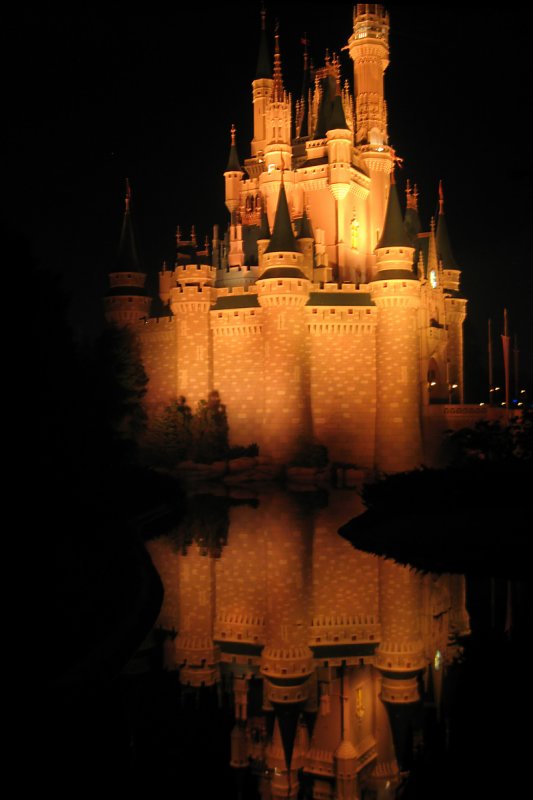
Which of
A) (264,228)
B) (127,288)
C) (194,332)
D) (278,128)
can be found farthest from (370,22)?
(194,332)

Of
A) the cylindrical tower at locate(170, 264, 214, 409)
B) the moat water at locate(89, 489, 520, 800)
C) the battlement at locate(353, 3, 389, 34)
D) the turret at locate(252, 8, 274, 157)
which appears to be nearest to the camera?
the moat water at locate(89, 489, 520, 800)

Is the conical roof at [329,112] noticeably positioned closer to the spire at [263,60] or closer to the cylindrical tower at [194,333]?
the spire at [263,60]

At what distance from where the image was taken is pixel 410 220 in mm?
50469

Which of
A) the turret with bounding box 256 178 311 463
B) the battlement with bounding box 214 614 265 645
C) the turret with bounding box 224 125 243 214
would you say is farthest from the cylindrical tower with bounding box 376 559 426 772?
the turret with bounding box 224 125 243 214

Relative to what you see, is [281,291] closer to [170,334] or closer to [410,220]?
[170,334]

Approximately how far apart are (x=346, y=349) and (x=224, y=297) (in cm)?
540

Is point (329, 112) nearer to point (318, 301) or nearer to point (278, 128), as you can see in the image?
point (278, 128)

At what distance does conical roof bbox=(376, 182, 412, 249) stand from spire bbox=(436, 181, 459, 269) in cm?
1030

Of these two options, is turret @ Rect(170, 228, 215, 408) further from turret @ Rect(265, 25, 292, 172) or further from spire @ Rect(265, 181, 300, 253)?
turret @ Rect(265, 25, 292, 172)


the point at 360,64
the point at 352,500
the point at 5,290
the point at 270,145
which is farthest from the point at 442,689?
the point at 360,64

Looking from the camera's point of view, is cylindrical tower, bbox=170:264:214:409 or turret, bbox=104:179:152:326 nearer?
cylindrical tower, bbox=170:264:214:409

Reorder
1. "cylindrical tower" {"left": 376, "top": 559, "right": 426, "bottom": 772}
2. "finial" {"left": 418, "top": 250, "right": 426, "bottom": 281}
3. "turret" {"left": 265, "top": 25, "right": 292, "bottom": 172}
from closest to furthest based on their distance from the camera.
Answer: "cylindrical tower" {"left": 376, "top": 559, "right": 426, "bottom": 772} → "turret" {"left": 265, "top": 25, "right": 292, "bottom": 172} → "finial" {"left": 418, "top": 250, "right": 426, "bottom": 281}

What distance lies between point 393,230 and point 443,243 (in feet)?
37.5

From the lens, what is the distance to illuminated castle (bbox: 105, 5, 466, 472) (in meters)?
38.0
